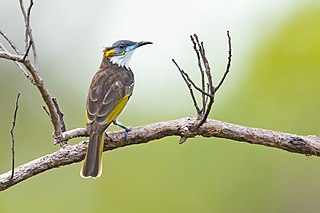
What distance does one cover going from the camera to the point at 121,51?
5359mm

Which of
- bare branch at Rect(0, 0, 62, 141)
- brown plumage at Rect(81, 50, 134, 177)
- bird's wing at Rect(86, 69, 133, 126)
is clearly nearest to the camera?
bare branch at Rect(0, 0, 62, 141)

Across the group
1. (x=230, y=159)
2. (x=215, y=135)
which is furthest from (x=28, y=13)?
(x=230, y=159)

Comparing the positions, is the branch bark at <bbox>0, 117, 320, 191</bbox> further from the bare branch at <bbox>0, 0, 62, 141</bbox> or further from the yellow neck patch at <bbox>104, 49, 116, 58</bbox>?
the yellow neck patch at <bbox>104, 49, 116, 58</bbox>

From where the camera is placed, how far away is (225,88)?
11.5 meters

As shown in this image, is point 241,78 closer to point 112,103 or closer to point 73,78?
point 73,78

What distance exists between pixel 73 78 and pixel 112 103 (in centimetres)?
810

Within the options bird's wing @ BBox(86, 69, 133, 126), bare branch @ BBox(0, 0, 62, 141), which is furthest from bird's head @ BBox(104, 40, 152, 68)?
bare branch @ BBox(0, 0, 62, 141)

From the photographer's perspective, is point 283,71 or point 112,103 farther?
point 283,71

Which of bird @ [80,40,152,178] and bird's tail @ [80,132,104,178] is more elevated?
bird @ [80,40,152,178]

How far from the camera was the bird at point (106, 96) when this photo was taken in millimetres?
4305

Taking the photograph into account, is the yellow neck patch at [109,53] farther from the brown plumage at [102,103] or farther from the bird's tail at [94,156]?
the bird's tail at [94,156]

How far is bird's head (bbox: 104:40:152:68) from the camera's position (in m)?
5.31

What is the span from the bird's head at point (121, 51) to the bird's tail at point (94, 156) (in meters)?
1.06

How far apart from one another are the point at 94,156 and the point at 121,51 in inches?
50.4
